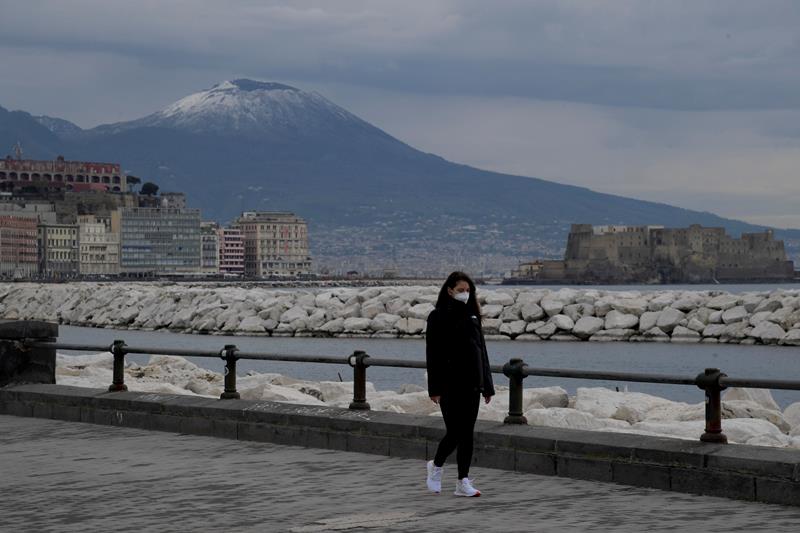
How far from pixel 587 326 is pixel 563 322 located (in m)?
0.95

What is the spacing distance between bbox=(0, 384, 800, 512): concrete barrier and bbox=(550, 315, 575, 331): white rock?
Result: 38152mm

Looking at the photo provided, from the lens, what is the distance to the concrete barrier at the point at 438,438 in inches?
394

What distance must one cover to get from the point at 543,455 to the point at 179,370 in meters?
20.5

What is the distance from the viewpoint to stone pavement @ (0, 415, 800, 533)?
9.16 meters

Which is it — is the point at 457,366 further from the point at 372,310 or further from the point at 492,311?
the point at 372,310

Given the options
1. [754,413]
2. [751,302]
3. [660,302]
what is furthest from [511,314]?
[754,413]

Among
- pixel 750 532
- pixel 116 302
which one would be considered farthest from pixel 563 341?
pixel 750 532

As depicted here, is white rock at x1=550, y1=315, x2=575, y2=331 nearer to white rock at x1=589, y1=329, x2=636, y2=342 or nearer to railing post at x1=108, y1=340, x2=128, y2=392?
white rock at x1=589, y1=329, x2=636, y2=342

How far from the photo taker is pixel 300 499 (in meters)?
10.2

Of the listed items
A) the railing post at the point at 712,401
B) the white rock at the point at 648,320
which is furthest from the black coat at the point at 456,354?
the white rock at the point at 648,320

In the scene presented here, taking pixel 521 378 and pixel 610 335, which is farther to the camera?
pixel 610 335

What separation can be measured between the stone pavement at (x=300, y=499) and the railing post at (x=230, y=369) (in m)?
1.26

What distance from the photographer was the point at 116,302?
81062 mm

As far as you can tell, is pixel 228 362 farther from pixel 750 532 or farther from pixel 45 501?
pixel 750 532
